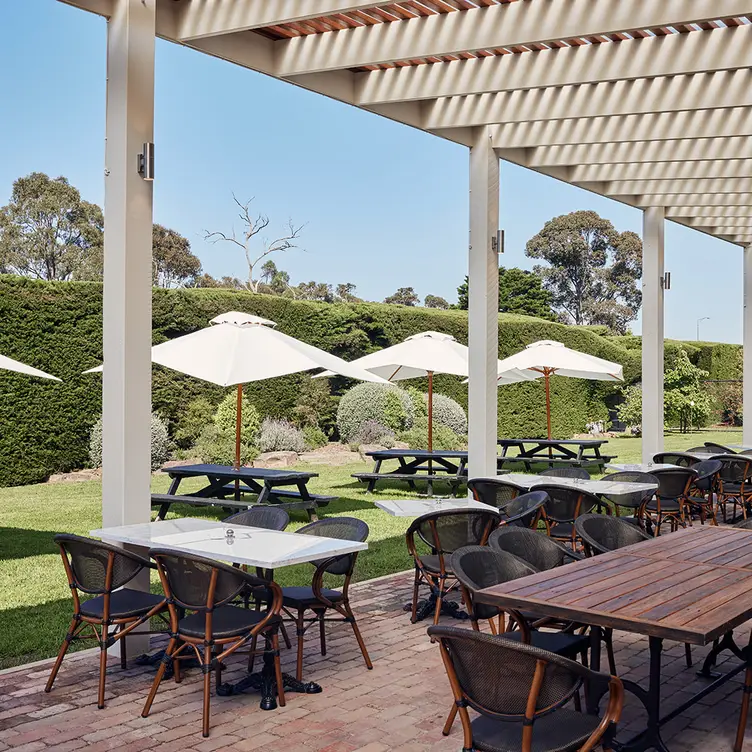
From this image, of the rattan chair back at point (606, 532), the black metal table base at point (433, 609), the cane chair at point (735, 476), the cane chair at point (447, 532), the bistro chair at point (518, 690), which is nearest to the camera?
the bistro chair at point (518, 690)

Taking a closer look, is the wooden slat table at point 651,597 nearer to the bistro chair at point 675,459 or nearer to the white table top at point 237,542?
the white table top at point 237,542

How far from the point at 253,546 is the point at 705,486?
6304 millimetres

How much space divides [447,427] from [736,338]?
72.7 feet

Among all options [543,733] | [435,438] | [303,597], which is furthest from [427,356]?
[543,733]

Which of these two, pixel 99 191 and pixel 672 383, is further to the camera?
pixel 99 191

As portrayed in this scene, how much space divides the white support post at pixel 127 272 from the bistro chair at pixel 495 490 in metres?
2.82

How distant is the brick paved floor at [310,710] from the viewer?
368 cm

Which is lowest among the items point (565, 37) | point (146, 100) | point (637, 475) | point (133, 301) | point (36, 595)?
point (36, 595)

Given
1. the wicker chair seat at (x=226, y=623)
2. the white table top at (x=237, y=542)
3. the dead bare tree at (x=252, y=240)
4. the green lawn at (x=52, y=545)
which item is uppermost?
the dead bare tree at (x=252, y=240)

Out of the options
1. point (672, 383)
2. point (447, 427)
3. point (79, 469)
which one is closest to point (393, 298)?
point (672, 383)

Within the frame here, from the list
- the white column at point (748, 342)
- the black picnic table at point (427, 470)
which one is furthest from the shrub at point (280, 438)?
the white column at point (748, 342)

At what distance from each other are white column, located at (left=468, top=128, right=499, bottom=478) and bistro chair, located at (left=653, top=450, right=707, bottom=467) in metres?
2.53

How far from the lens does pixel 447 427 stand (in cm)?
1609

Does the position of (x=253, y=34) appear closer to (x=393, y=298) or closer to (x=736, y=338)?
(x=736, y=338)
